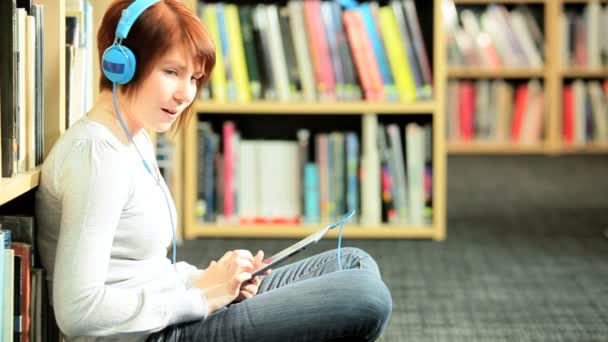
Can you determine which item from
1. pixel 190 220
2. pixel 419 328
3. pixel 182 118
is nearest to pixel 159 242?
pixel 182 118

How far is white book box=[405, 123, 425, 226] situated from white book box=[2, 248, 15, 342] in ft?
7.19

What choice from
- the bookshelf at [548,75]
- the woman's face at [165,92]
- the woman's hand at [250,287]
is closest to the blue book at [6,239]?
the woman's face at [165,92]

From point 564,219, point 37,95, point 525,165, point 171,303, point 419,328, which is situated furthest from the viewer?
point 525,165

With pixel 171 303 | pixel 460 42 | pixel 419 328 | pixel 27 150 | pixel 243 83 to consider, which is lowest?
pixel 419 328

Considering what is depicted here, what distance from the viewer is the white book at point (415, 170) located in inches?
133

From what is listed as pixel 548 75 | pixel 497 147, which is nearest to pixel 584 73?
pixel 548 75

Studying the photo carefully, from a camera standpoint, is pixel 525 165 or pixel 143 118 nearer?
pixel 143 118

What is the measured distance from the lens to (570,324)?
2.35 m

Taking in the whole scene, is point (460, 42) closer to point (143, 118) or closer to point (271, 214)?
point (271, 214)

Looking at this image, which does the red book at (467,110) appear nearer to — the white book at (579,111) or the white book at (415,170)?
the white book at (579,111)

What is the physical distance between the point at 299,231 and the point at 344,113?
1.46 ft

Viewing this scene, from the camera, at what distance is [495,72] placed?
5.49 metres

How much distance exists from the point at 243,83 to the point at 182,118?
1.88m

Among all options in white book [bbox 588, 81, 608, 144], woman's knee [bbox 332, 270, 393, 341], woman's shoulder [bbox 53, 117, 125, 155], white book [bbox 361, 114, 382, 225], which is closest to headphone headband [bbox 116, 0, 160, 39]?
woman's shoulder [bbox 53, 117, 125, 155]
